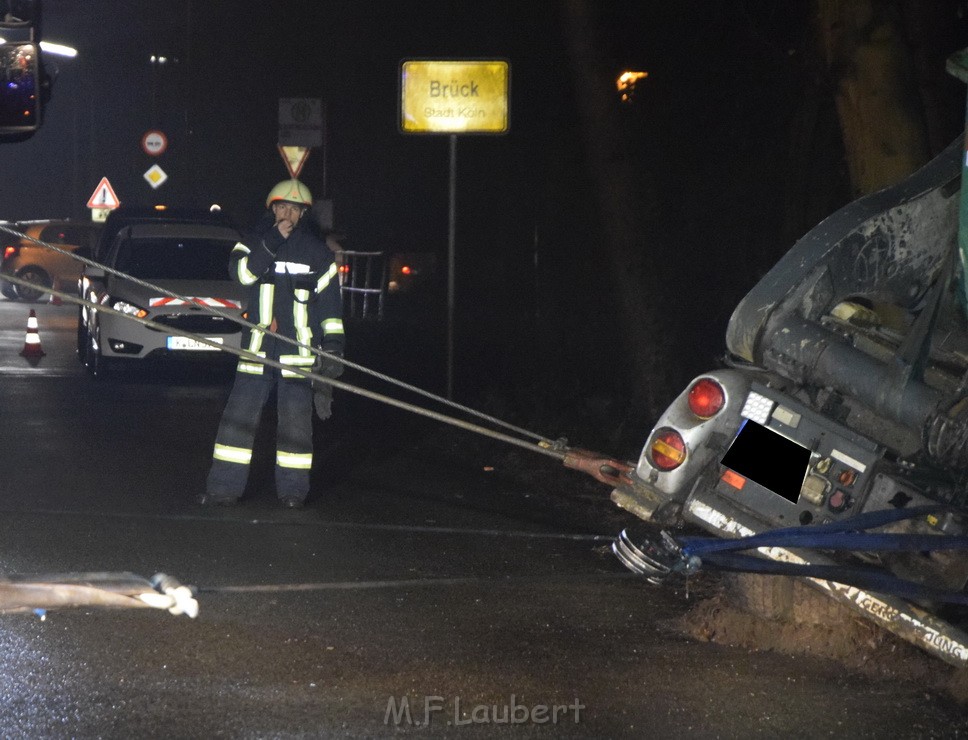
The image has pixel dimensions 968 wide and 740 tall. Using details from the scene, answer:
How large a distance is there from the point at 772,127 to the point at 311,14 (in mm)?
22996

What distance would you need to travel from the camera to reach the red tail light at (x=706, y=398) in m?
6.18

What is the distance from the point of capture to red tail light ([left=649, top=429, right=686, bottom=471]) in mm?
6249

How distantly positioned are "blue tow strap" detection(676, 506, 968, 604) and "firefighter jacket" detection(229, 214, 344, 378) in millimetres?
4336

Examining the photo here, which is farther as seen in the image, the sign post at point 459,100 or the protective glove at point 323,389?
the sign post at point 459,100

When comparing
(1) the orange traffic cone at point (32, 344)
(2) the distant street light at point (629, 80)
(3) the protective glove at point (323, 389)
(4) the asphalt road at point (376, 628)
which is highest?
(2) the distant street light at point (629, 80)

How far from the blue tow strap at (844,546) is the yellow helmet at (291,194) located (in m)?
4.57

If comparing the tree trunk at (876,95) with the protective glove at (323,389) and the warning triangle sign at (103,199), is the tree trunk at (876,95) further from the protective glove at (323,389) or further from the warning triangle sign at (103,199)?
the warning triangle sign at (103,199)

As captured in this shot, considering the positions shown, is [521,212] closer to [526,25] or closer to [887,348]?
[526,25]

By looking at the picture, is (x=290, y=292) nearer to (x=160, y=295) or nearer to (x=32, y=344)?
(x=160, y=295)

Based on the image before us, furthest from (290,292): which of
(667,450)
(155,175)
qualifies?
(155,175)

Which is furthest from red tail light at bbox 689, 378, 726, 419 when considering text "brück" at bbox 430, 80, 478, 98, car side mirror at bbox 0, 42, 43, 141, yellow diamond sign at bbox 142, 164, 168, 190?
yellow diamond sign at bbox 142, 164, 168, 190

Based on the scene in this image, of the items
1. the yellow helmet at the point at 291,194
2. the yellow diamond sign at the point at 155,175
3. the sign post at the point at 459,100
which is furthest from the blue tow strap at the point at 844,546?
the yellow diamond sign at the point at 155,175

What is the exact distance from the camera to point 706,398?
6227 mm

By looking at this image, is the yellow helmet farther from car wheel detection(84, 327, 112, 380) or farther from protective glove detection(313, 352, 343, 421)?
car wheel detection(84, 327, 112, 380)
